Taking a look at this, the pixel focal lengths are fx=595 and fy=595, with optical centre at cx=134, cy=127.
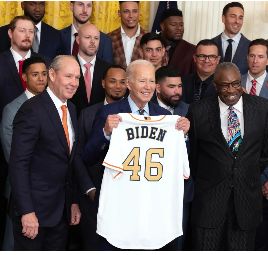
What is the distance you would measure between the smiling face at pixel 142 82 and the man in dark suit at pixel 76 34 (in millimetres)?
2062

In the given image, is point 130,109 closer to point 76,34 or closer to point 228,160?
point 228,160

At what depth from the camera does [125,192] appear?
341cm

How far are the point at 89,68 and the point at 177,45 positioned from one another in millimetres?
1043

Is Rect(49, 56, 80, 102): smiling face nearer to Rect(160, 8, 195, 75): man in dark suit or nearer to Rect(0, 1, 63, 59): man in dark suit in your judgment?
Rect(0, 1, 63, 59): man in dark suit

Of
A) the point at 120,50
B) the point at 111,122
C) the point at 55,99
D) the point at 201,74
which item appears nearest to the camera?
the point at 111,122

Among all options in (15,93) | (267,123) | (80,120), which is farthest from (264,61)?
(15,93)

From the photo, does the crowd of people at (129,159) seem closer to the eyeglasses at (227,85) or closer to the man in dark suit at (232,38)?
the eyeglasses at (227,85)

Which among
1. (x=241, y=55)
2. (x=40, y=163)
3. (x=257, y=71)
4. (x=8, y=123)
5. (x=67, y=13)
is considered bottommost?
(x=40, y=163)

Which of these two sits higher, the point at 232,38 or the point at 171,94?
the point at 232,38

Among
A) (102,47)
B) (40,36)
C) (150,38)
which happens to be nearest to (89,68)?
(102,47)

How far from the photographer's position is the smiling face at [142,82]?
341cm

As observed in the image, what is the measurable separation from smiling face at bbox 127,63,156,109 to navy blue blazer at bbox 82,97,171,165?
115mm

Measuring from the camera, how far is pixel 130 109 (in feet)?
11.5

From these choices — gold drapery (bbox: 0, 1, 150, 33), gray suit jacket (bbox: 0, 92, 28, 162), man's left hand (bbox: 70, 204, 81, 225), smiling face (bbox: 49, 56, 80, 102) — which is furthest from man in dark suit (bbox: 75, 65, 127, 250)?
gold drapery (bbox: 0, 1, 150, 33)
